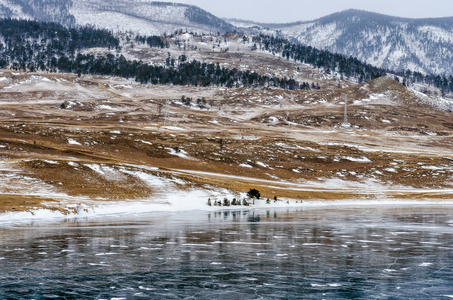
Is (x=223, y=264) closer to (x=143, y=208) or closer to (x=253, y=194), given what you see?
(x=143, y=208)

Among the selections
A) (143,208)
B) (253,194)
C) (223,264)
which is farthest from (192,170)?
(223,264)

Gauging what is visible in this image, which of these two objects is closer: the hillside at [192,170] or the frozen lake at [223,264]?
the frozen lake at [223,264]

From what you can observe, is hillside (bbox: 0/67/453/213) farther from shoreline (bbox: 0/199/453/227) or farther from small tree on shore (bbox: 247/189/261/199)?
small tree on shore (bbox: 247/189/261/199)

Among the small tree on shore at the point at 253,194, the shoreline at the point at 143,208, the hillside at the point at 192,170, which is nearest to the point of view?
the shoreline at the point at 143,208

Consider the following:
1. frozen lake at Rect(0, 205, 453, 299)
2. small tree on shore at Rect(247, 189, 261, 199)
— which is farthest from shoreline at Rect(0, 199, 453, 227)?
frozen lake at Rect(0, 205, 453, 299)

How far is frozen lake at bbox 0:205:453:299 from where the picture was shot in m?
15.2

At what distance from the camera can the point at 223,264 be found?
20031 millimetres

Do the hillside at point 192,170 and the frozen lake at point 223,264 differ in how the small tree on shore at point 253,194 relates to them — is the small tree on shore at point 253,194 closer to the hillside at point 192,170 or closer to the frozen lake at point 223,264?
the hillside at point 192,170

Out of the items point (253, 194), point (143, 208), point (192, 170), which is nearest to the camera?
point (143, 208)

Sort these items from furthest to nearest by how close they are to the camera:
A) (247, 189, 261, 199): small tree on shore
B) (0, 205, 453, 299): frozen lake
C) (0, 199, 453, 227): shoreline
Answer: (247, 189, 261, 199): small tree on shore < (0, 199, 453, 227): shoreline < (0, 205, 453, 299): frozen lake

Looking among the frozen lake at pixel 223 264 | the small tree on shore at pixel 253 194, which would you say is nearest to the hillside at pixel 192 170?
the small tree on shore at pixel 253 194

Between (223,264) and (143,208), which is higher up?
(223,264)

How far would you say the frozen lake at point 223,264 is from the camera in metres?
15.2

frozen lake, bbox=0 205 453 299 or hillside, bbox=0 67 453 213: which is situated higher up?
frozen lake, bbox=0 205 453 299
